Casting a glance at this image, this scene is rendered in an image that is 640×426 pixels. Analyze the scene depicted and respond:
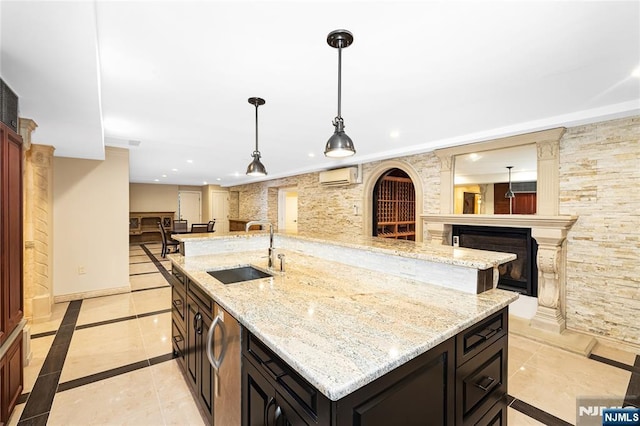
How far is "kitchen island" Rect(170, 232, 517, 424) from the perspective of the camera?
3.01ft

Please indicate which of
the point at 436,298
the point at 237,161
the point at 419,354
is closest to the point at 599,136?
the point at 436,298

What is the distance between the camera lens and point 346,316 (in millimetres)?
1323

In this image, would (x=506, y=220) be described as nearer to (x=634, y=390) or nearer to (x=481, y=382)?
(x=634, y=390)

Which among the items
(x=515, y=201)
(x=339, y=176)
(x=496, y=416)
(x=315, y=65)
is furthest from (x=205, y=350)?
(x=339, y=176)

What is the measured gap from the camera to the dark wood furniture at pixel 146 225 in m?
10.5

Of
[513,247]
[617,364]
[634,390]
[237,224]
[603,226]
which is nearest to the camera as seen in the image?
[634,390]

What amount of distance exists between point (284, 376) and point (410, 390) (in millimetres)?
468

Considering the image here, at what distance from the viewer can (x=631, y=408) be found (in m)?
1.98

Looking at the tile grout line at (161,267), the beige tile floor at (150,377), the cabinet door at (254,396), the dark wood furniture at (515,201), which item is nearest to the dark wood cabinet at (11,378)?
the beige tile floor at (150,377)

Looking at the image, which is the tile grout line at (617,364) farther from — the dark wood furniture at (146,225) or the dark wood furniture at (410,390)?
the dark wood furniture at (146,225)

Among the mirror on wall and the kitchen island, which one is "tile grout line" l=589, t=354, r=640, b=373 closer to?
the mirror on wall

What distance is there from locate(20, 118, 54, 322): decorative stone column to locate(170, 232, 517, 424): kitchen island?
2.32 meters

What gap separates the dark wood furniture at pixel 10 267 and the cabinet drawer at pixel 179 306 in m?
0.97

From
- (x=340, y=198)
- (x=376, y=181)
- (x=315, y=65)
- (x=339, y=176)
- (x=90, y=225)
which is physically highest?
(x=315, y=65)
